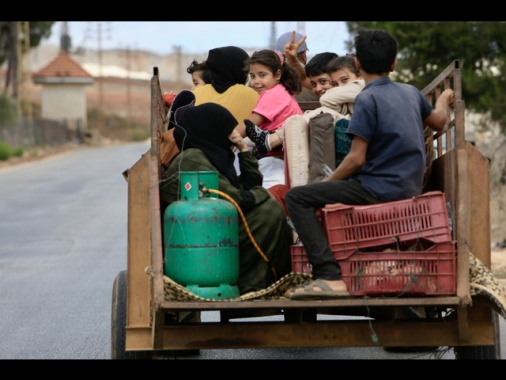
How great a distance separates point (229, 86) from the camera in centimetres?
810

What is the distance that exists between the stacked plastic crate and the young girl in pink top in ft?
5.21

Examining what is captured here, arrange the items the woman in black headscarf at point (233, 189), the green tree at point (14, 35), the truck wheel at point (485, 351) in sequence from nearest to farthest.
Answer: the woman in black headscarf at point (233, 189)
the truck wheel at point (485, 351)
the green tree at point (14, 35)

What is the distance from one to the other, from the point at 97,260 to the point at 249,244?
10.2 metres

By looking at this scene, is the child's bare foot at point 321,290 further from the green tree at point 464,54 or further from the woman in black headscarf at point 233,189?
the green tree at point 464,54

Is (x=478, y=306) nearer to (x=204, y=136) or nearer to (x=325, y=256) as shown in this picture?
(x=325, y=256)

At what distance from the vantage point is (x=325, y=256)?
244 inches

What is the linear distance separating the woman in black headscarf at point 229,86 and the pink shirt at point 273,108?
0.33 feet

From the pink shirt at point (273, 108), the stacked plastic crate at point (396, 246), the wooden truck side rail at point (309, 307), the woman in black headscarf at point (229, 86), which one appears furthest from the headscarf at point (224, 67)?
A: the stacked plastic crate at point (396, 246)

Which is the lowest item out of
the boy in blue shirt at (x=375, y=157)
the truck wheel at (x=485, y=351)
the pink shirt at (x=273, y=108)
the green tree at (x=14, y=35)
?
the truck wheel at (x=485, y=351)

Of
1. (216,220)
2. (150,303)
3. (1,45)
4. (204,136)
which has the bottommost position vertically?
(150,303)

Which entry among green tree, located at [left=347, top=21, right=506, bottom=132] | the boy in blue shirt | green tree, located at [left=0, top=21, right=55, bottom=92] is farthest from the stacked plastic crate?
green tree, located at [left=0, top=21, right=55, bottom=92]

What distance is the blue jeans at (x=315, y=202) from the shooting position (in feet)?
20.6

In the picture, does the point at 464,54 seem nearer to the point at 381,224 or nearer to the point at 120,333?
the point at 120,333
